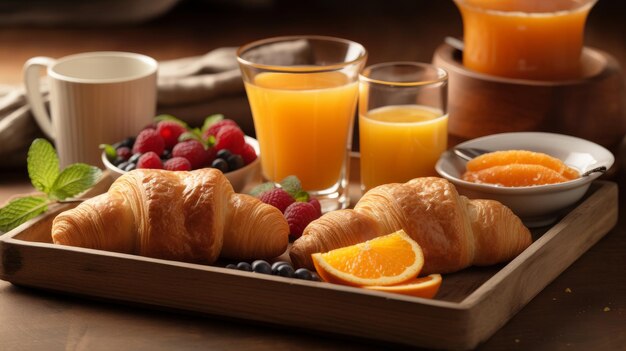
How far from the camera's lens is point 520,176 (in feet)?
5.28

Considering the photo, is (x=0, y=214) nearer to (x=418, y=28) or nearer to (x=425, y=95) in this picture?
(x=425, y=95)

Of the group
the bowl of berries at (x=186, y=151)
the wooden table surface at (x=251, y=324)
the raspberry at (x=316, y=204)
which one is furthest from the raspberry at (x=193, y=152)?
the wooden table surface at (x=251, y=324)

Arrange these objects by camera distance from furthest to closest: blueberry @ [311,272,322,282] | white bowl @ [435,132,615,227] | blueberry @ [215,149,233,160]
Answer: blueberry @ [215,149,233,160] → white bowl @ [435,132,615,227] → blueberry @ [311,272,322,282]

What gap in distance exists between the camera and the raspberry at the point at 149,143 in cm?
180

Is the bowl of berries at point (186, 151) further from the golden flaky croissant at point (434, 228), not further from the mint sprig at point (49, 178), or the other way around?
the golden flaky croissant at point (434, 228)

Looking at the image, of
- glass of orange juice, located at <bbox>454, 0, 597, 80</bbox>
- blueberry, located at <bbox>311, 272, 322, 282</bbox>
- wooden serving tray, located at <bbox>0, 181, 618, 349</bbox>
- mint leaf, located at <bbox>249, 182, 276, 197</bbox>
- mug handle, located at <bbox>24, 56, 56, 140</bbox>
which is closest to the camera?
wooden serving tray, located at <bbox>0, 181, 618, 349</bbox>

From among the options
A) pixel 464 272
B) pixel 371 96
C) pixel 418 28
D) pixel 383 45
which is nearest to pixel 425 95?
pixel 371 96

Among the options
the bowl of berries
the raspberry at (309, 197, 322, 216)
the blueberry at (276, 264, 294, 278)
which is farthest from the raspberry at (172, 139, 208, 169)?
the blueberry at (276, 264, 294, 278)

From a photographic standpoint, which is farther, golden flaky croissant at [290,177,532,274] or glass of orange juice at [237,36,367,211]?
glass of orange juice at [237,36,367,211]

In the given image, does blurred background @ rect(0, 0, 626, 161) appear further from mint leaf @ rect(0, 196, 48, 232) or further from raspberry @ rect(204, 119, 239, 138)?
mint leaf @ rect(0, 196, 48, 232)

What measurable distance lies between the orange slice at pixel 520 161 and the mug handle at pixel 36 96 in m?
0.84

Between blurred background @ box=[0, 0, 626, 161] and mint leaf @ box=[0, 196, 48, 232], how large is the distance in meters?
1.05

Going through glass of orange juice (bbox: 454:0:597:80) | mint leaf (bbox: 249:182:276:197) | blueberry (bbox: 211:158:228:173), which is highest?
glass of orange juice (bbox: 454:0:597:80)

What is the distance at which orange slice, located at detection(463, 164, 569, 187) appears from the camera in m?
1.60
